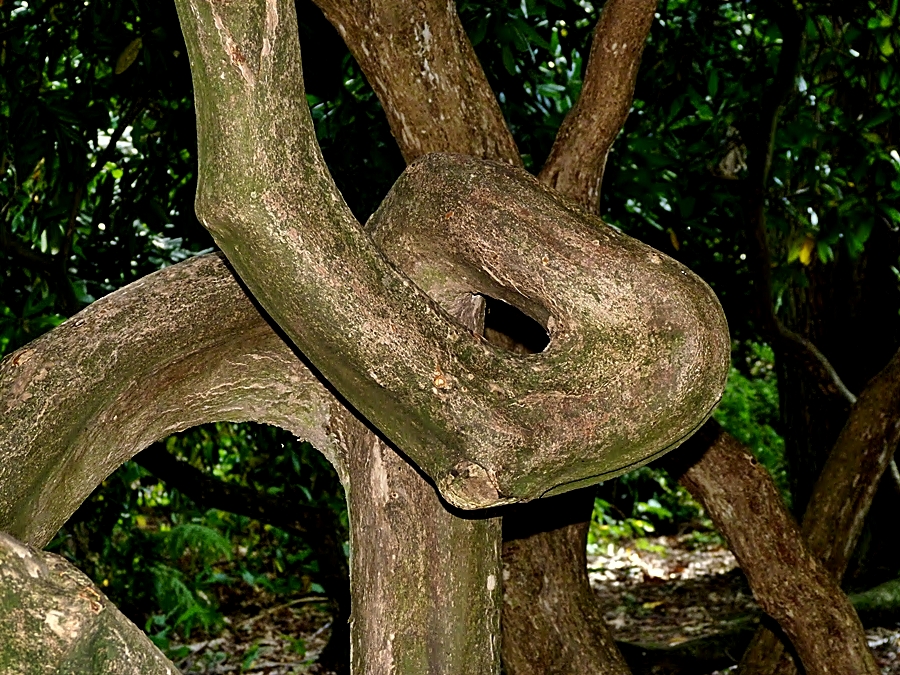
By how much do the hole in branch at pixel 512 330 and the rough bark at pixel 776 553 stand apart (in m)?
0.63

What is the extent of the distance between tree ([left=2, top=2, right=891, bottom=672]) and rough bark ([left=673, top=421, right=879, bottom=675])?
1438mm

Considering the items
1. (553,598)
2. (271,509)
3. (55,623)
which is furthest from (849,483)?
(55,623)

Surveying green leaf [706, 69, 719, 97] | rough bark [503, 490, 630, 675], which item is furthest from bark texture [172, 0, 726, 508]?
green leaf [706, 69, 719, 97]

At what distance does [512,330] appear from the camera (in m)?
2.97

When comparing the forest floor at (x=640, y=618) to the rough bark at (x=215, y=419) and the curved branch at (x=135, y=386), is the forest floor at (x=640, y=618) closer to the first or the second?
the rough bark at (x=215, y=419)

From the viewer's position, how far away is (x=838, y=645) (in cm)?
330

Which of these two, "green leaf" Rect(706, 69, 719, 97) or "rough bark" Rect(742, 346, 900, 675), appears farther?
"green leaf" Rect(706, 69, 719, 97)

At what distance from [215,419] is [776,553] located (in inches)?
75.6

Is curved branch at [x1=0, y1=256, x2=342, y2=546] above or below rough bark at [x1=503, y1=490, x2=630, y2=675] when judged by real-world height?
above

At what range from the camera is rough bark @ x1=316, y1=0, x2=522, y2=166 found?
2.71 meters

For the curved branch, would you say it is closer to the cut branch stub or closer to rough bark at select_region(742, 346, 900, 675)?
the cut branch stub

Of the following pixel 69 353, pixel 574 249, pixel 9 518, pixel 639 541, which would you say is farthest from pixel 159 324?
pixel 639 541

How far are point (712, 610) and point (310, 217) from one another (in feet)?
16.7

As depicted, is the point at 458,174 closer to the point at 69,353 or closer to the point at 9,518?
the point at 69,353
